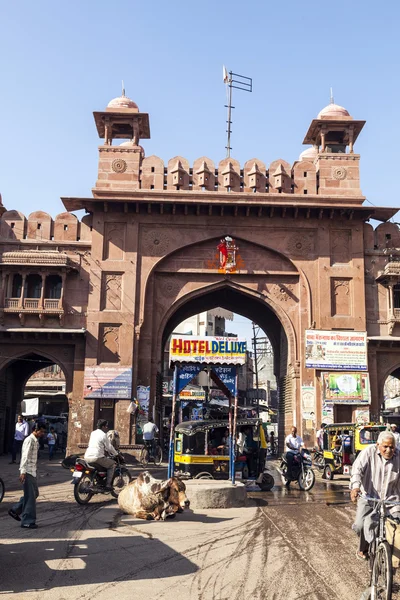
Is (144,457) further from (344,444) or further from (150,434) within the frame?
(344,444)

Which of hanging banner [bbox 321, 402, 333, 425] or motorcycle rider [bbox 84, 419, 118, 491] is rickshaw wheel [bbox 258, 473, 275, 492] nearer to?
motorcycle rider [bbox 84, 419, 118, 491]

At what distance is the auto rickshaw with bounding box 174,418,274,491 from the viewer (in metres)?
12.7

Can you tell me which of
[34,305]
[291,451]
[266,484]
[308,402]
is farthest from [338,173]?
[266,484]

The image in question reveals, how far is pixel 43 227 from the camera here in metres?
21.9

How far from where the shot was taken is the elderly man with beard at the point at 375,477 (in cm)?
496

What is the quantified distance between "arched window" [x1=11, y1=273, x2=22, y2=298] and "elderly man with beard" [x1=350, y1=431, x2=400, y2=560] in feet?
59.8

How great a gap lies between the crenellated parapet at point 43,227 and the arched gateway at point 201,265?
0.04 metres

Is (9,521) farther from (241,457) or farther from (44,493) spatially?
(241,457)

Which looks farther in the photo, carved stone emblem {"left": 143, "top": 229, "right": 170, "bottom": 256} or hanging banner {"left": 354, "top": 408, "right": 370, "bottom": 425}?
carved stone emblem {"left": 143, "top": 229, "right": 170, "bottom": 256}

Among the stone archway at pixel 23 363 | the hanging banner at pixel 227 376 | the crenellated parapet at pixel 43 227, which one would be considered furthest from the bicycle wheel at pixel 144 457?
the crenellated parapet at pixel 43 227

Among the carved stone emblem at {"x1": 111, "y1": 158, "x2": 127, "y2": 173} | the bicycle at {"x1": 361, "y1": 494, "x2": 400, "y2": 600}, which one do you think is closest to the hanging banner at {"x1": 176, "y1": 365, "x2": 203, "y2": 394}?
the bicycle at {"x1": 361, "y1": 494, "x2": 400, "y2": 600}

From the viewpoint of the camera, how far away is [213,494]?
9.79m

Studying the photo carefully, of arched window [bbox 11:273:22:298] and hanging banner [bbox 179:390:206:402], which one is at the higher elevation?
arched window [bbox 11:273:22:298]

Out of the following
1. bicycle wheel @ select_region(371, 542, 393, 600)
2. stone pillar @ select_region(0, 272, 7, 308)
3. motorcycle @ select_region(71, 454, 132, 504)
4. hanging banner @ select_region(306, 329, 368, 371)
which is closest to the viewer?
bicycle wheel @ select_region(371, 542, 393, 600)
